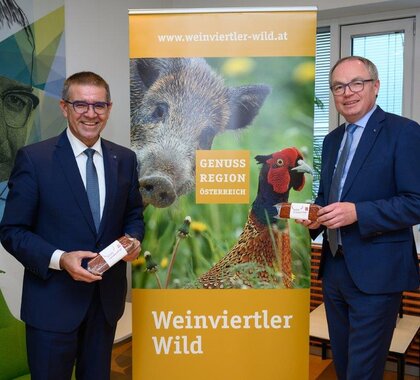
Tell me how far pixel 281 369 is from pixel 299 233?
2.39 ft

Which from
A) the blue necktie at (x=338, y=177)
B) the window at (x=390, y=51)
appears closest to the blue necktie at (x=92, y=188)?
the blue necktie at (x=338, y=177)

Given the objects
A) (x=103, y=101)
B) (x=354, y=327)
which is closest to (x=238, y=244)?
(x=354, y=327)

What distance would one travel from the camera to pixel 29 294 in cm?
176

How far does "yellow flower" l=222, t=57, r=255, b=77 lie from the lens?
2285 mm

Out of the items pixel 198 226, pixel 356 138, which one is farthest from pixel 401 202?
pixel 198 226

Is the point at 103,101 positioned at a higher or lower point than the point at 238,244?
higher

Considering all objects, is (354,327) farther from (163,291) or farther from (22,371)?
(22,371)

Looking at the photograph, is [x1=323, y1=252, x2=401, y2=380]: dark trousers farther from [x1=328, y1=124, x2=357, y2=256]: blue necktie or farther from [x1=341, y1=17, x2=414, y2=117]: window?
[x1=341, y1=17, x2=414, y2=117]: window

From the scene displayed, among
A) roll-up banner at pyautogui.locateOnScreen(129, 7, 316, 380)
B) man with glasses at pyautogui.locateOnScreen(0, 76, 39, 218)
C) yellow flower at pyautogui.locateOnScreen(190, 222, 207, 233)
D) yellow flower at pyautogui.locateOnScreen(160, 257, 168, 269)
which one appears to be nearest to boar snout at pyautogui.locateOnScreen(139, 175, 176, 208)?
roll-up banner at pyautogui.locateOnScreen(129, 7, 316, 380)

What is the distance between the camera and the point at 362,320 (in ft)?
6.32

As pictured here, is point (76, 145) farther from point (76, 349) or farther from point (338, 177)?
point (338, 177)

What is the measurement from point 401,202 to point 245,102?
895 mm

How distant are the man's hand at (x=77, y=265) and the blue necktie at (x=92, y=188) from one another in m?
0.17

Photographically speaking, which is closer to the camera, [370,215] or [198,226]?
[370,215]
